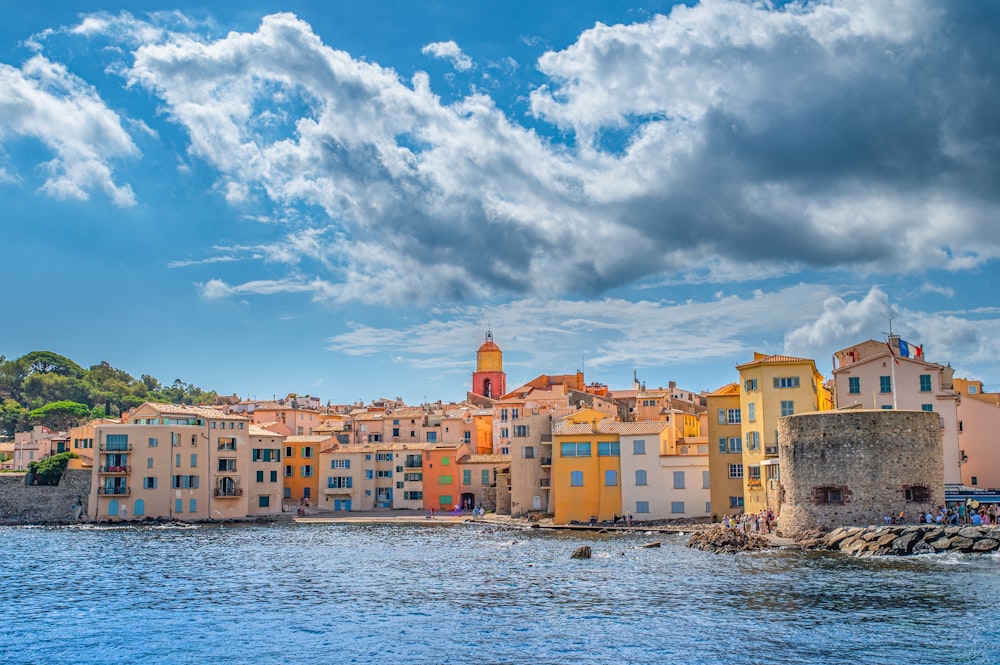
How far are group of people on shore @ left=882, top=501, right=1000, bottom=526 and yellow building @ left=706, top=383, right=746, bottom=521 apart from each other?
45.9 feet

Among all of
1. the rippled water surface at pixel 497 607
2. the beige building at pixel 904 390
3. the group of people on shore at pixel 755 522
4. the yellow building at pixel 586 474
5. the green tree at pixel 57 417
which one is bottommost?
the rippled water surface at pixel 497 607

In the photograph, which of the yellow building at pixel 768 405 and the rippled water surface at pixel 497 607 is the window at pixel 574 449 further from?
the rippled water surface at pixel 497 607

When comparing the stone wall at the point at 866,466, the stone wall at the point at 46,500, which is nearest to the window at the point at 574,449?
the stone wall at the point at 866,466

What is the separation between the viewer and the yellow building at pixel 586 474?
70.9 metres

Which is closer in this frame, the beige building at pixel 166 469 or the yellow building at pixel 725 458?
the yellow building at pixel 725 458

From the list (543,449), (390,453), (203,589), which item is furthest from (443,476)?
(203,589)

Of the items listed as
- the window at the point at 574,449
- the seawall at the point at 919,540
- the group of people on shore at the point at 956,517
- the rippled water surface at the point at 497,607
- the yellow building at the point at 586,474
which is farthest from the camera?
the window at the point at 574,449

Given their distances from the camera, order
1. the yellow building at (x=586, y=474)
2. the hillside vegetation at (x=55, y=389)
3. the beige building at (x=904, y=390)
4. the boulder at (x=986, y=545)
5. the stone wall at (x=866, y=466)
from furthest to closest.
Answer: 1. the hillside vegetation at (x=55, y=389)
2. the yellow building at (x=586, y=474)
3. the beige building at (x=904, y=390)
4. the stone wall at (x=866, y=466)
5. the boulder at (x=986, y=545)

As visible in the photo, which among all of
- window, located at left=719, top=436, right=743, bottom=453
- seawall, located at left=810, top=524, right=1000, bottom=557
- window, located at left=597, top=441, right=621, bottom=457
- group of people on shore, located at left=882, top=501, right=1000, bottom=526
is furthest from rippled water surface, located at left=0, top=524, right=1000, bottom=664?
window, located at left=597, top=441, right=621, bottom=457

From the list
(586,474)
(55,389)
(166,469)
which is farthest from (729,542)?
(55,389)

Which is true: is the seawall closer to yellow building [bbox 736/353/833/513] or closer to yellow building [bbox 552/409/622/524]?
yellow building [bbox 736/353/833/513]

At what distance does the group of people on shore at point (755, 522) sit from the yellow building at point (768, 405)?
2.25 ft

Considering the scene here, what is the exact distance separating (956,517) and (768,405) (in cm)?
1282

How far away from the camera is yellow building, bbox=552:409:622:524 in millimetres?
70938
